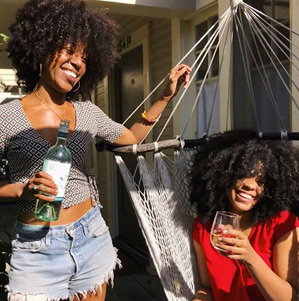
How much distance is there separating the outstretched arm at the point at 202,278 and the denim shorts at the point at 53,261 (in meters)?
0.42

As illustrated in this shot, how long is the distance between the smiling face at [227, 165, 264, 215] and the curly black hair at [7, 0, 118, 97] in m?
0.72

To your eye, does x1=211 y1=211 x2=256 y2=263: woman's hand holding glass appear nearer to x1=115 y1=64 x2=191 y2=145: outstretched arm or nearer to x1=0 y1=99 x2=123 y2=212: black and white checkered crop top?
x1=0 y1=99 x2=123 y2=212: black and white checkered crop top

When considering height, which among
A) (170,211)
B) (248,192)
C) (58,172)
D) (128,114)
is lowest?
(170,211)

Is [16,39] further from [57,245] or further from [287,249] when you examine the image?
[287,249]

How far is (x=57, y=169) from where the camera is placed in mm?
Result: 1177

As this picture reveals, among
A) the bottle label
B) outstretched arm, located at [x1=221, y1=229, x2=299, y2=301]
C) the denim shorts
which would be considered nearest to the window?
outstretched arm, located at [x1=221, y1=229, x2=299, y2=301]

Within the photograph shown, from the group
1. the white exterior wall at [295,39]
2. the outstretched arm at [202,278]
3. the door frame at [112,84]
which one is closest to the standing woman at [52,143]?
the outstretched arm at [202,278]

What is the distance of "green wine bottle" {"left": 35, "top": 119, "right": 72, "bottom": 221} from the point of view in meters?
1.18

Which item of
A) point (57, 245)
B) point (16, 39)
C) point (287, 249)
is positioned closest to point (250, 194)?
point (287, 249)

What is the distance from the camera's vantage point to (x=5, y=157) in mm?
1347

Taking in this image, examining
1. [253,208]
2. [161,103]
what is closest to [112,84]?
[161,103]

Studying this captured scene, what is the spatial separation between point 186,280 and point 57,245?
58 cm

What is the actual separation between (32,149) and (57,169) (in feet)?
0.60

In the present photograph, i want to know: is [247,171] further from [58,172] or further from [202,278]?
[58,172]
